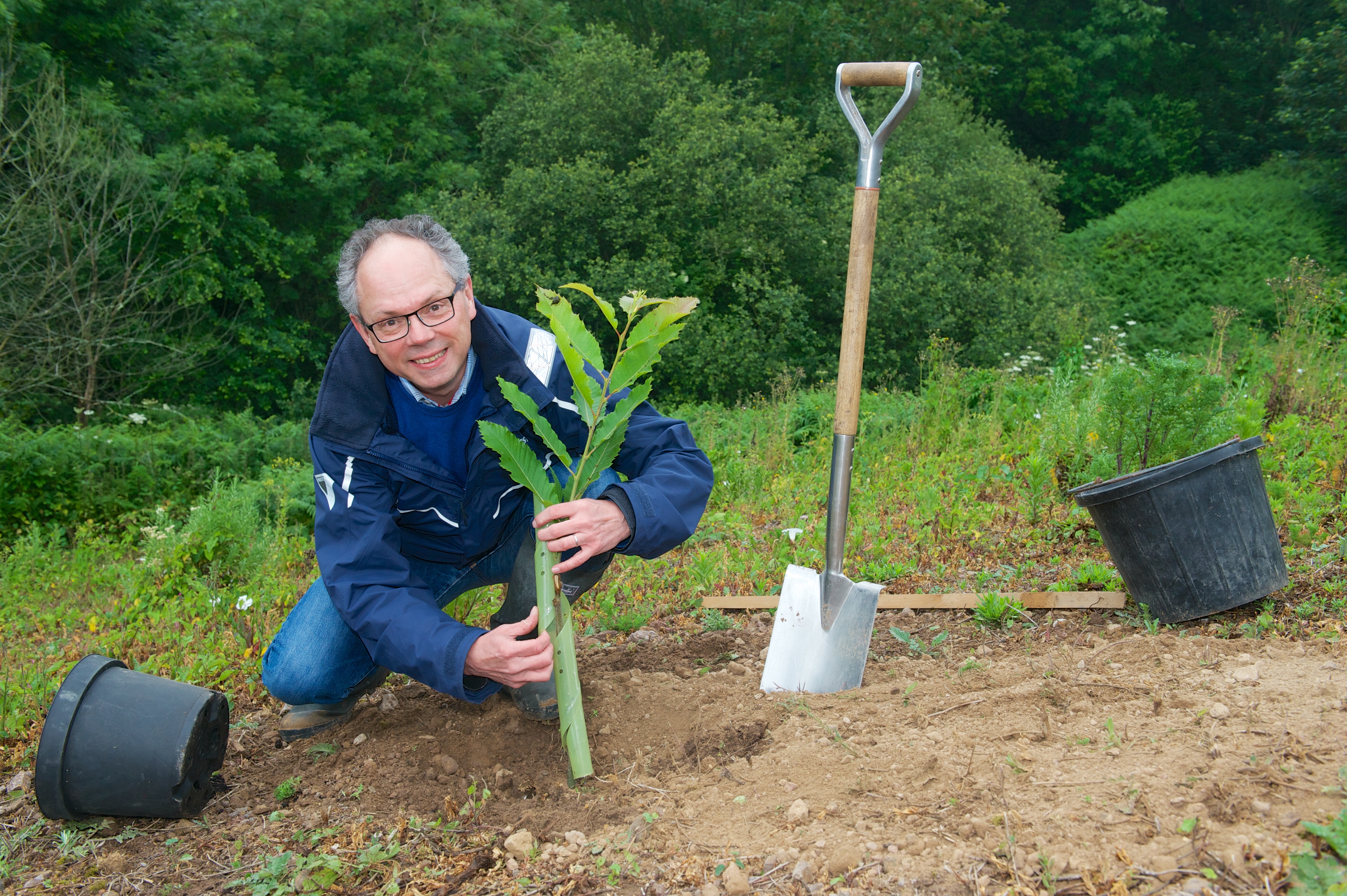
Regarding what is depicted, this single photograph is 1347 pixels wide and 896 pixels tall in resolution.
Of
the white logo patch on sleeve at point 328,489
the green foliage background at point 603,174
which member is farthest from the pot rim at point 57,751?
the green foliage background at point 603,174

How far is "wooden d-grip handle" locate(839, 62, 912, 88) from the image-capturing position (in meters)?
3.01

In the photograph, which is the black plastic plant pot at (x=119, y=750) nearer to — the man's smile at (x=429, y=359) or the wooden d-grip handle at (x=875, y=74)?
the man's smile at (x=429, y=359)

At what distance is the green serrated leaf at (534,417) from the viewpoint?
247cm

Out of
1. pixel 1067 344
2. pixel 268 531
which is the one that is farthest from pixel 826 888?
pixel 1067 344

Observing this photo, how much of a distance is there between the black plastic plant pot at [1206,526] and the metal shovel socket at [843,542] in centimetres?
84

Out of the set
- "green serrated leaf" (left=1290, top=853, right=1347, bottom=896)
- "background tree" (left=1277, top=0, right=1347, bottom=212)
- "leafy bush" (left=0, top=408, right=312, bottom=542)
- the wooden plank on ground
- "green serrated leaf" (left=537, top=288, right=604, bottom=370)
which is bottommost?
"leafy bush" (left=0, top=408, right=312, bottom=542)

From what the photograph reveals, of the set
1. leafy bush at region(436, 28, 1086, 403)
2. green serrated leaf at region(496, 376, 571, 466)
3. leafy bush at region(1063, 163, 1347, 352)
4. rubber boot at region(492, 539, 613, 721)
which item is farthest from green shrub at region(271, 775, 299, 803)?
leafy bush at region(1063, 163, 1347, 352)

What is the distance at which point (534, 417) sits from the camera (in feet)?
8.21

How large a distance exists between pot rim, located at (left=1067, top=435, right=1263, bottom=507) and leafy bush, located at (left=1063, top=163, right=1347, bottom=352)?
1458 centimetres

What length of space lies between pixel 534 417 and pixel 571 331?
25cm

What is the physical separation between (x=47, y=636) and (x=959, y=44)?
2112 centimetres

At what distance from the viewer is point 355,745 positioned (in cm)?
292

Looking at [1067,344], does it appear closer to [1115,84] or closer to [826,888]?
[826,888]

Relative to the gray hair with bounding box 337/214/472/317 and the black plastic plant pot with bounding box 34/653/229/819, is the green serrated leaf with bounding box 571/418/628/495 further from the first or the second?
the black plastic plant pot with bounding box 34/653/229/819
